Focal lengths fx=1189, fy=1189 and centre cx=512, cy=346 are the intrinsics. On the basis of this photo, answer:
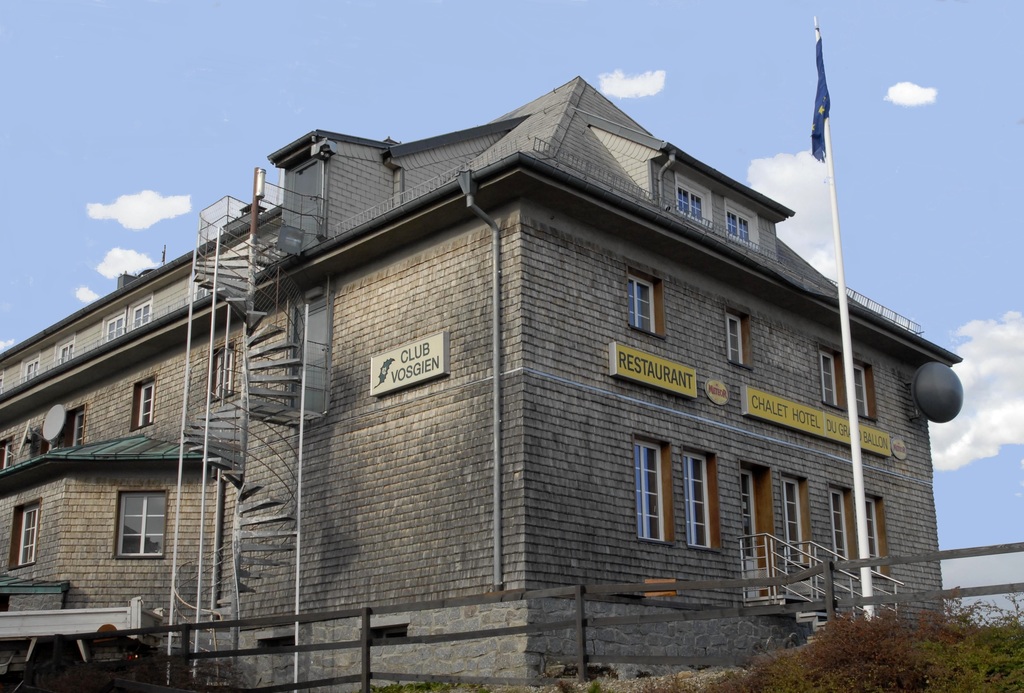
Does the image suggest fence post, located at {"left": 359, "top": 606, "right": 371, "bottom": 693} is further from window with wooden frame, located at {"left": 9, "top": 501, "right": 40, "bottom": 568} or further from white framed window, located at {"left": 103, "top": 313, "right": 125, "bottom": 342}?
white framed window, located at {"left": 103, "top": 313, "right": 125, "bottom": 342}

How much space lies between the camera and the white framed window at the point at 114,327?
2856cm

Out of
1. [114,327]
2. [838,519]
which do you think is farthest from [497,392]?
[114,327]

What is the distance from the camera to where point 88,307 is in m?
29.4

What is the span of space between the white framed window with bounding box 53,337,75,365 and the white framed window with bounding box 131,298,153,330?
3.17 metres

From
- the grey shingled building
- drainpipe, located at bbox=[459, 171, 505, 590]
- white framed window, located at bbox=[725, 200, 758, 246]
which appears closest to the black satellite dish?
the grey shingled building

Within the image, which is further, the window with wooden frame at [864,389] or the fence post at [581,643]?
the window with wooden frame at [864,389]

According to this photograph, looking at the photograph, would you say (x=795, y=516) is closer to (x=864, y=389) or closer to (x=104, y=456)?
(x=864, y=389)

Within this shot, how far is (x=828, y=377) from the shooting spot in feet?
78.2

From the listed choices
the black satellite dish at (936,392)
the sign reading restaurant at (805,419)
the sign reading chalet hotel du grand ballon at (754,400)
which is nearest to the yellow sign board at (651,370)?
the sign reading chalet hotel du grand ballon at (754,400)

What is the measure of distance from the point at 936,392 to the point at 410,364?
12.5 meters

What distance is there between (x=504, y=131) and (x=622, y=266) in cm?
681

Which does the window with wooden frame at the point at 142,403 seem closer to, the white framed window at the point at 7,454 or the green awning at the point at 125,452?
the green awning at the point at 125,452

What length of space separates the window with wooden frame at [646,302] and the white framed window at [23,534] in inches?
509

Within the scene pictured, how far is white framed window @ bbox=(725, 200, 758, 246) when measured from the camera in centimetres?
2411
